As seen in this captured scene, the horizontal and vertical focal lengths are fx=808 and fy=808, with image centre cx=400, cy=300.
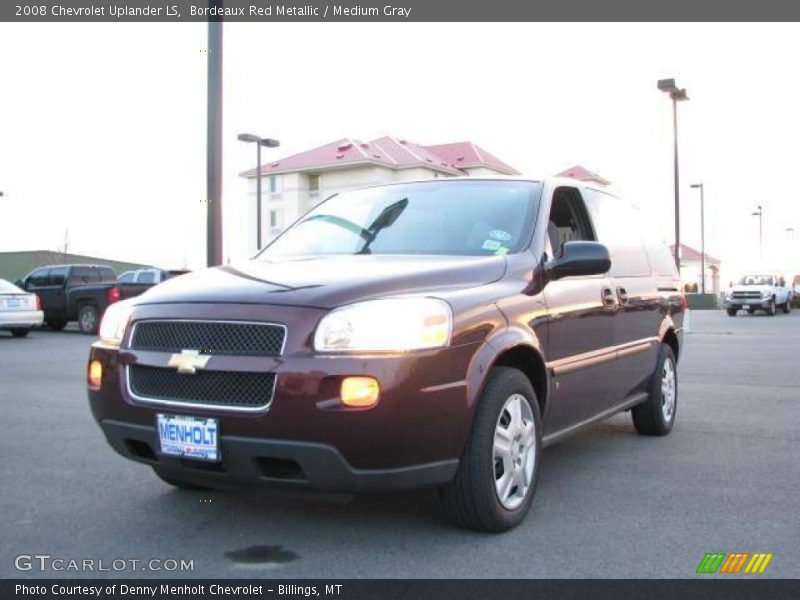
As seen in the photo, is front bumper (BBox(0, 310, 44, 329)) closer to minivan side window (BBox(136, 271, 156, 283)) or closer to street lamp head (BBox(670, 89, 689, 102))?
minivan side window (BBox(136, 271, 156, 283))

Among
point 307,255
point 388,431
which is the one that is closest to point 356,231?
point 307,255

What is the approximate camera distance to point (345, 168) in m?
59.9

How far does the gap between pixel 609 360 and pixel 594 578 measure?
211cm

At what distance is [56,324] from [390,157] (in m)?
40.9

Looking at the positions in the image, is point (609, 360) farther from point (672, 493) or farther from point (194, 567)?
point (194, 567)

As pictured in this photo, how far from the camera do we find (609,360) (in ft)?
17.2

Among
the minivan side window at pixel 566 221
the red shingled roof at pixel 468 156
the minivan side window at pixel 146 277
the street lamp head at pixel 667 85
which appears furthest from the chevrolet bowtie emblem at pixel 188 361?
the red shingled roof at pixel 468 156

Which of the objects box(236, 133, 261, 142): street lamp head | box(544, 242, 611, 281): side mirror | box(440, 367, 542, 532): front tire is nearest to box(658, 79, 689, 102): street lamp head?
box(236, 133, 261, 142): street lamp head

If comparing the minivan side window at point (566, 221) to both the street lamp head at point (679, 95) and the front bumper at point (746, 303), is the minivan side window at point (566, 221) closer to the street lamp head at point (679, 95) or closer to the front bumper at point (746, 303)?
the street lamp head at point (679, 95)

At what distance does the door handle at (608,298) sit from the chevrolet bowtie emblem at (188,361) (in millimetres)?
2707

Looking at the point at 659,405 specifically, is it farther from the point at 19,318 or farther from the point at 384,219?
the point at 19,318

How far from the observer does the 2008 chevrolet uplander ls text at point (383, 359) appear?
3363 mm

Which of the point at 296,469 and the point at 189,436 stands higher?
the point at 189,436
